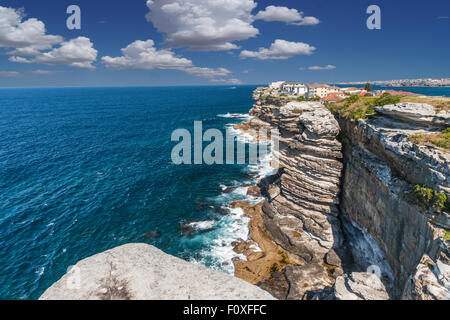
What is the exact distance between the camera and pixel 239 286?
1056 centimetres

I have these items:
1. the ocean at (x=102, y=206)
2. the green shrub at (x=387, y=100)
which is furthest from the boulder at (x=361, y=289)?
the green shrub at (x=387, y=100)

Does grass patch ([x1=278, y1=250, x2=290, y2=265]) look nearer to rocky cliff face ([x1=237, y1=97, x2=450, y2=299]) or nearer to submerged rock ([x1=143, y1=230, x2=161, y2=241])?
rocky cliff face ([x1=237, y1=97, x2=450, y2=299])

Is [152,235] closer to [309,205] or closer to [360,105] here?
[309,205]

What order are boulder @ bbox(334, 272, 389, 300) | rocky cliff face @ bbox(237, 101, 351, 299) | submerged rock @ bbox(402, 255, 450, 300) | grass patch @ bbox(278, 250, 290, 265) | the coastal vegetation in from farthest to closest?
grass patch @ bbox(278, 250, 290, 265), rocky cliff face @ bbox(237, 101, 351, 299), the coastal vegetation, boulder @ bbox(334, 272, 389, 300), submerged rock @ bbox(402, 255, 450, 300)

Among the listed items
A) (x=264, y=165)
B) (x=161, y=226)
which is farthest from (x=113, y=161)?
(x=264, y=165)

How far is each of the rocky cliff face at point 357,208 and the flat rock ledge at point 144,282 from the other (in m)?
11.3

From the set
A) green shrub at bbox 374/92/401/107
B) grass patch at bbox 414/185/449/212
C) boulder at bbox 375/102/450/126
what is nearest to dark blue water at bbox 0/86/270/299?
grass patch at bbox 414/185/449/212

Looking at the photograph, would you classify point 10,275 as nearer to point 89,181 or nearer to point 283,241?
point 89,181

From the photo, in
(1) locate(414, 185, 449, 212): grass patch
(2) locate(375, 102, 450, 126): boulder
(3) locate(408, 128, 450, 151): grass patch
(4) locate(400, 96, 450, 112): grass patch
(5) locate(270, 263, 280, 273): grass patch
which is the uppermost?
(4) locate(400, 96, 450, 112): grass patch

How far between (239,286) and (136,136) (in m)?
89.3

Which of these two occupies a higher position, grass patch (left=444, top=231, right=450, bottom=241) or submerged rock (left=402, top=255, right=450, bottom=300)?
grass patch (left=444, top=231, right=450, bottom=241)

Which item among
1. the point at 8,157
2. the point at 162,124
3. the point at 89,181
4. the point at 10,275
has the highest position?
the point at 162,124

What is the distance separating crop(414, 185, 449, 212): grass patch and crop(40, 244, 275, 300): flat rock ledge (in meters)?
15.2

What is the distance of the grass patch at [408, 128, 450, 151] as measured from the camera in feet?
58.7
